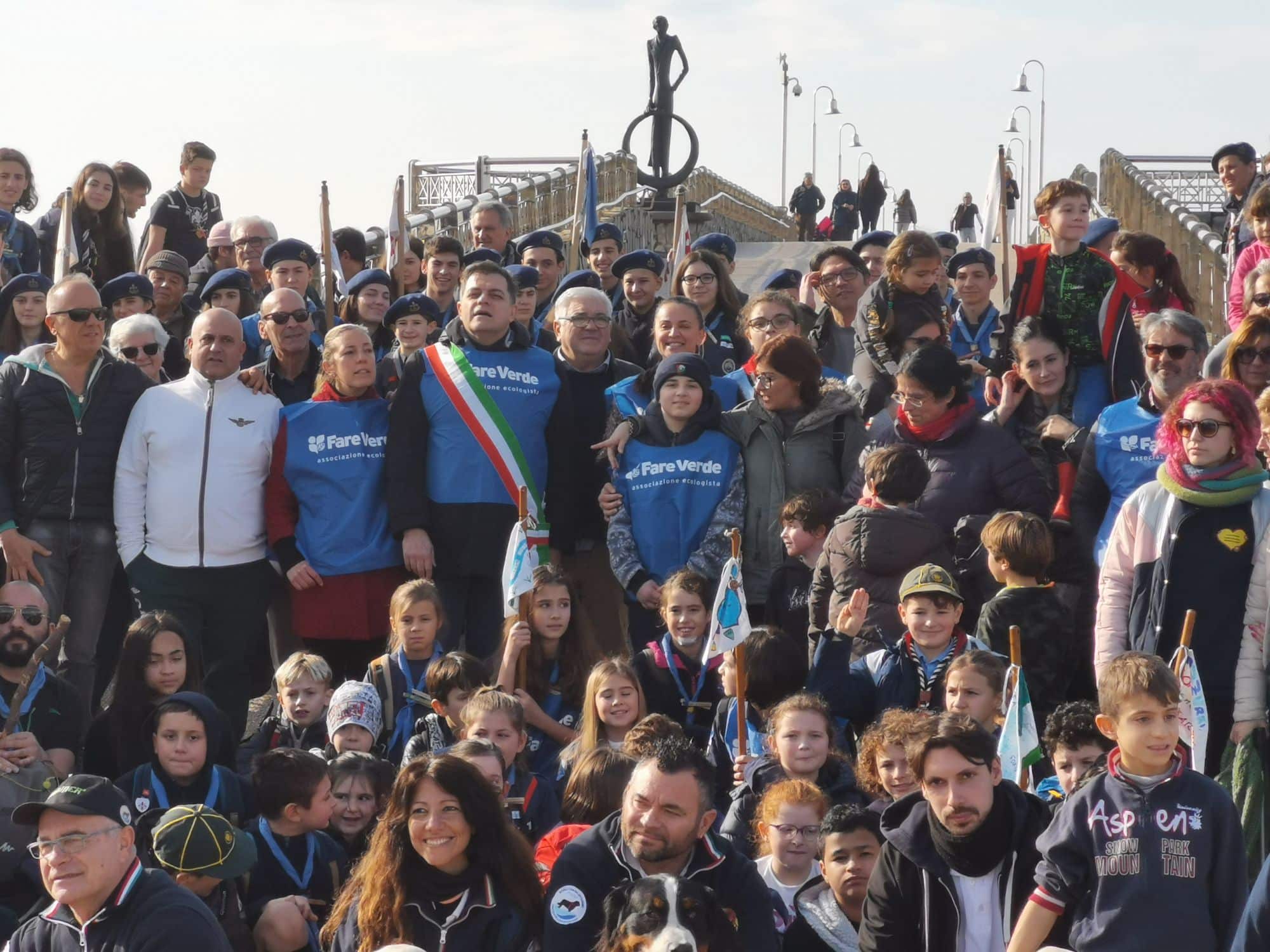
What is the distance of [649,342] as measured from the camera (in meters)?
11.1

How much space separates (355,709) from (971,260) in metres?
4.52

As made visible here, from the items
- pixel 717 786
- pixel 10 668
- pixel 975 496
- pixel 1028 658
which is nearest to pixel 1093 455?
pixel 975 496

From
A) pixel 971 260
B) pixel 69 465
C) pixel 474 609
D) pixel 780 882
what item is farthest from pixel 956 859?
pixel 971 260

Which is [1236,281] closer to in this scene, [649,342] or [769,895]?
[649,342]

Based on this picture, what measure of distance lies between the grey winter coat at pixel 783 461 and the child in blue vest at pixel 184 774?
101 inches

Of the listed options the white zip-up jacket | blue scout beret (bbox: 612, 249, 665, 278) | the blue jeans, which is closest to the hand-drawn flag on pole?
the white zip-up jacket

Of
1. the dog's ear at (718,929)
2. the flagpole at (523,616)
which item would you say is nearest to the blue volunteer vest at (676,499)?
the flagpole at (523,616)

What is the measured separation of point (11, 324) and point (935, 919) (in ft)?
21.8

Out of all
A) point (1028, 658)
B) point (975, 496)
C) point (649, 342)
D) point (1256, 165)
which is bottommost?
point (1028, 658)

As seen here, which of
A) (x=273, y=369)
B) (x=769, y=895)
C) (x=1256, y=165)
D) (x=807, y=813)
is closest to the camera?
(x=769, y=895)

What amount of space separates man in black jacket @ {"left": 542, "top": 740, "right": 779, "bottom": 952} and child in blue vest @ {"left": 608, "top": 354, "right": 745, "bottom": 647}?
302cm

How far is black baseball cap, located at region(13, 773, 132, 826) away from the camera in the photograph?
5.74 meters

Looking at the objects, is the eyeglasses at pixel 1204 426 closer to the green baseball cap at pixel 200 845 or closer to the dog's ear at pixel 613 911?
the dog's ear at pixel 613 911

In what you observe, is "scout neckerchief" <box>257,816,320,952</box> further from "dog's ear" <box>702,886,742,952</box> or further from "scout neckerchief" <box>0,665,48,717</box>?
"dog's ear" <box>702,886,742,952</box>
